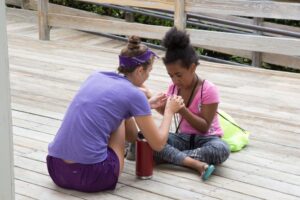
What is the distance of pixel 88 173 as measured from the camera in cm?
297

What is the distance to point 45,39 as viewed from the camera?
24.5ft

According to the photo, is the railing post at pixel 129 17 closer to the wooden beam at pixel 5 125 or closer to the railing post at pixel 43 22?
the railing post at pixel 43 22

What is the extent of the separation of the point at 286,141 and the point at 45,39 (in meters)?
4.26

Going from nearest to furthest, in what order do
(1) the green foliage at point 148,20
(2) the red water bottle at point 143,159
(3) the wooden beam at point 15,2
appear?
1. (2) the red water bottle at point 143,159
2. (1) the green foliage at point 148,20
3. (3) the wooden beam at point 15,2

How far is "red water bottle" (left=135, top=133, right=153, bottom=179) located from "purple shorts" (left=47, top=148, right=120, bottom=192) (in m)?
0.19

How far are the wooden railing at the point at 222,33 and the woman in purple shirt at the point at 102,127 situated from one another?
3.10 metres

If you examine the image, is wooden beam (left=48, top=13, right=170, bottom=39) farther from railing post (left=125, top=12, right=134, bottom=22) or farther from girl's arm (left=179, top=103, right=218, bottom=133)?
girl's arm (left=179, top=103, right=218, bottom=133)

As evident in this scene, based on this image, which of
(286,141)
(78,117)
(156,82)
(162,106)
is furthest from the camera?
(156,82)

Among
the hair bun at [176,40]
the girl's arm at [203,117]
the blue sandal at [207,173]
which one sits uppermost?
the hair bun at [176,40]

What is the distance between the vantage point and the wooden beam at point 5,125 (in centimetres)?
163

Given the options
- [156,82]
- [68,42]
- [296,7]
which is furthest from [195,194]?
[68,42]

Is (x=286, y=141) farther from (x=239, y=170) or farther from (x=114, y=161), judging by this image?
(x=114, y=161)

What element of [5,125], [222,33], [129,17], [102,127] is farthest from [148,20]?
[5,125]

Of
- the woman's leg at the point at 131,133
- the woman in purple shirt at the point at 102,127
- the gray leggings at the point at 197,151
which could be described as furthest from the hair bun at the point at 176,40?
the gray leggings at the point at 197,151
